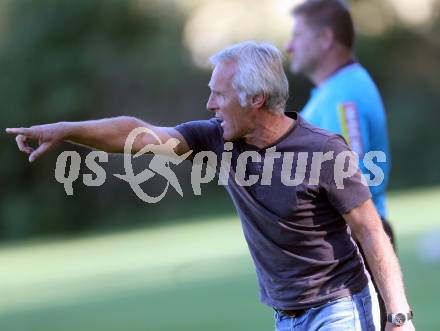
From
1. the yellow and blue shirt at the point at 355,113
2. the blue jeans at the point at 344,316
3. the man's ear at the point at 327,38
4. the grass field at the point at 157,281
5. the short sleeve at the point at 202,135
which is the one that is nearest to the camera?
the blue jeans at the point at 344,316

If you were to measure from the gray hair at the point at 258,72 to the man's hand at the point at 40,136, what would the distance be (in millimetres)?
828

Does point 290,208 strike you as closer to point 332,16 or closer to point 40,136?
point 40,136

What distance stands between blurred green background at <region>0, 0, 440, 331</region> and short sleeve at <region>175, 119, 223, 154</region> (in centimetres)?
1381

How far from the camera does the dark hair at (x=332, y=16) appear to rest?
7023mm

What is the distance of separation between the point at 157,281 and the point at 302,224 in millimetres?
10563

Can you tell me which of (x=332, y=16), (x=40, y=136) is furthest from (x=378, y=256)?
(x=332, y=16)

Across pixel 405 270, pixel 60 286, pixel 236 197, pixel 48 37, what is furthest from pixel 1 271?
pixel 236 197

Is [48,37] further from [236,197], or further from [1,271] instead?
[236,197]

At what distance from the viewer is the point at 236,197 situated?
4.85 metres

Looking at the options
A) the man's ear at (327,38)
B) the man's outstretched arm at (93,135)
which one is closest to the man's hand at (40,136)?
the man's outstretched arm at (93,135)

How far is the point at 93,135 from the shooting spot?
461 cm

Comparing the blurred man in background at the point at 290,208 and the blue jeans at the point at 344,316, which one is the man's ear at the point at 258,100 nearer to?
the blurred man in background at the point at 290,208

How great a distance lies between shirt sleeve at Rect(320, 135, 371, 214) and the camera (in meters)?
4.54

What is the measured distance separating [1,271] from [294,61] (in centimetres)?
1312
